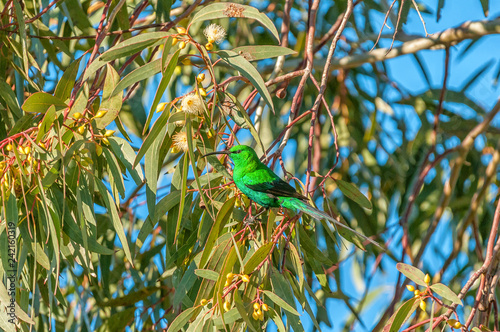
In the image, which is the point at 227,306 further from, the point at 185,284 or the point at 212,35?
the point at 212,35

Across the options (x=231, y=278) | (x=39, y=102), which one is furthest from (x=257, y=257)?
(x=39, y=102)

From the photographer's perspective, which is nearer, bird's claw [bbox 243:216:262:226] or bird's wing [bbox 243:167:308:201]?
bird's claw [bbox 243:216:262:226]

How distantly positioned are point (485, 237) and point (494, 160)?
70cm

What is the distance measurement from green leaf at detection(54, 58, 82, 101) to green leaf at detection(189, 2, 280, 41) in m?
0.46

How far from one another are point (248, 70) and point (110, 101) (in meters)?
0.47

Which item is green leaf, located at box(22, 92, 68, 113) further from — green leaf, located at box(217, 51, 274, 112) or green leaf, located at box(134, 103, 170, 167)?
green leaf, located at box(217, 51, 274, 112)

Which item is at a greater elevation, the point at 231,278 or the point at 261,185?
the point at 261,185

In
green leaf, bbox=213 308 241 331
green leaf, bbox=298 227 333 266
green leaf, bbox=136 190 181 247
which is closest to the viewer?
green leaf, bbox=213 308 241 331

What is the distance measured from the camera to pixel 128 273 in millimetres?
3449

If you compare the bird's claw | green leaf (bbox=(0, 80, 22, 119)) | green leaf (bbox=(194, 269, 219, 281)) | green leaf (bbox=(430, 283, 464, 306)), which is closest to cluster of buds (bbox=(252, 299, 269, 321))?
green leaf (bbox=(194, 269, 219, 281))

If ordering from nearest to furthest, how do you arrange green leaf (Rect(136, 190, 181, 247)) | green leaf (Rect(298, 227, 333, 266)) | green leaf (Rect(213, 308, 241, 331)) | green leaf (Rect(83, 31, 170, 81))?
green leaf (Rect(213, 308, 241, 331))
green leaf (Rect(83, 31, 170, 81))
green leaf (Rect(136, 190, 181, 247))
green leaf (Rect(298, 227, 333, 266))

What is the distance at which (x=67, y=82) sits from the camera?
212 centimetres

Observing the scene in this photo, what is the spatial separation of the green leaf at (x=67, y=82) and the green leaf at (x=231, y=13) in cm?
46

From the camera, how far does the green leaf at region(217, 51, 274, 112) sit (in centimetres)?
192
